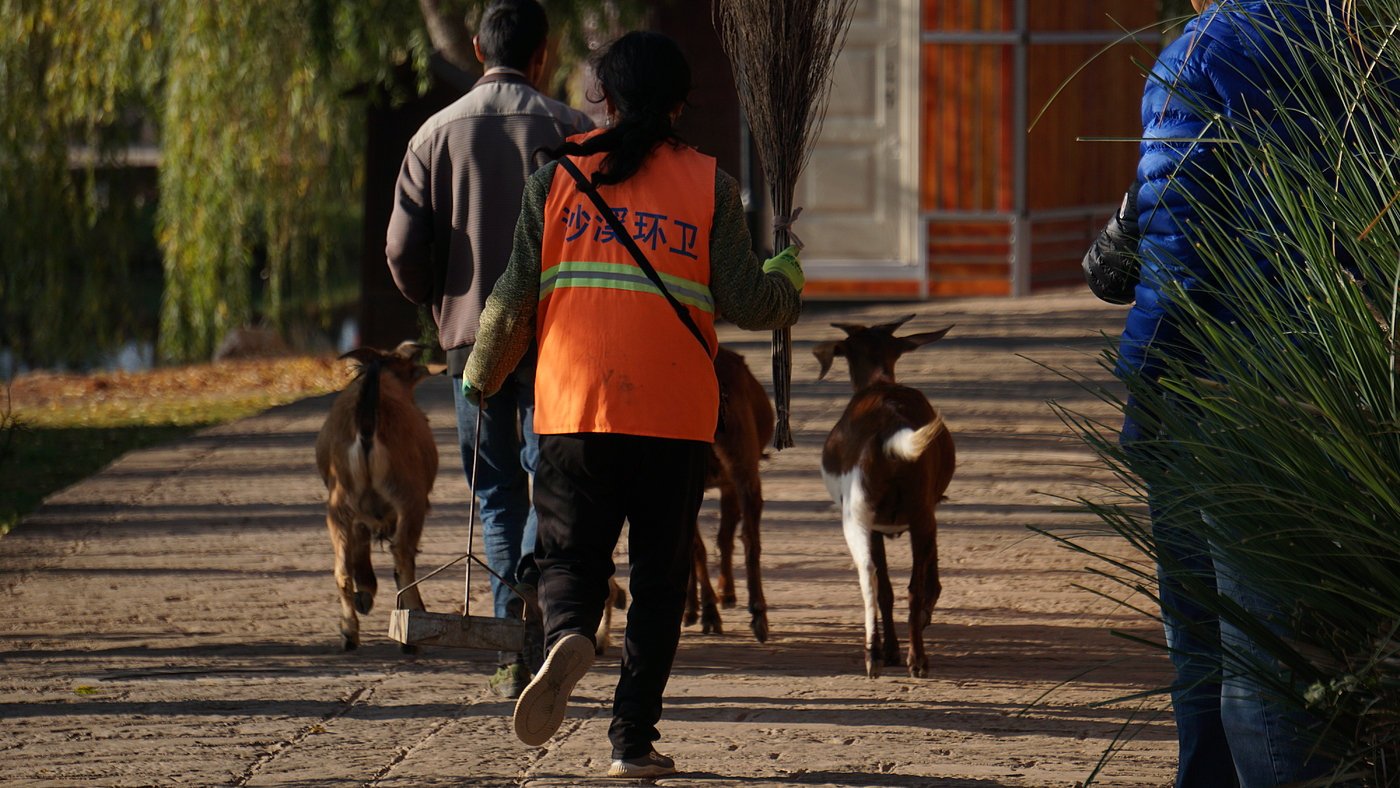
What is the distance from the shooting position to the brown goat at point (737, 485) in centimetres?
494

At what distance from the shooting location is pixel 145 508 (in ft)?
23.1

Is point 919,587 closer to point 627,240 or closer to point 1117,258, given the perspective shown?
point 1117,258

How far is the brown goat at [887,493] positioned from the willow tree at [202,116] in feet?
22.5

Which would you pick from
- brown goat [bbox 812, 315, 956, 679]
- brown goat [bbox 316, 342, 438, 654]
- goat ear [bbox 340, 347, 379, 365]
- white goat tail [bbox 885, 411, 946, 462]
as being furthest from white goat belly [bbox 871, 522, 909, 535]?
goat ear [bbox 340, 347, 379, 365]

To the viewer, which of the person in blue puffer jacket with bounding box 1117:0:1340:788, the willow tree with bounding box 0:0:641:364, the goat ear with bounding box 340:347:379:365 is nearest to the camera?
the person in blue puffer jacket with bounding box 1117:0:1340:788

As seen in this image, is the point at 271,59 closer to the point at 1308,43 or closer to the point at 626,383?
the point at 626,383

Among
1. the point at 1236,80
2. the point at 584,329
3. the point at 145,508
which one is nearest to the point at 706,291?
the point at 584,329

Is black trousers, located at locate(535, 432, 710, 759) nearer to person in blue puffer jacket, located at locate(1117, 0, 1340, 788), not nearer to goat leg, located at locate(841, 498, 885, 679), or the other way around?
goat leg, located at locate(841, 498, 885, 679)

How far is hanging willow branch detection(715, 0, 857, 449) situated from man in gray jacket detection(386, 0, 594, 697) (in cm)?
62

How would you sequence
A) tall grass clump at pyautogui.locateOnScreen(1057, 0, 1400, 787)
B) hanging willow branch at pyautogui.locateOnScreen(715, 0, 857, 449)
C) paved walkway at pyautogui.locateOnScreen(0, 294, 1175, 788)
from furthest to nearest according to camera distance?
hanging willow branch at pyautogui.locateOnScreen(715, 0, 857, 449) → paved walkway at pyautogui.locateOnScreen(0, 294, 1175, 788) → tall grass clump at pyautogui.locateOnScreen(1057, 0, 1400, 787)

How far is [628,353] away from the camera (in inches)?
134

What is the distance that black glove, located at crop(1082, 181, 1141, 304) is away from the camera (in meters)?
3.20

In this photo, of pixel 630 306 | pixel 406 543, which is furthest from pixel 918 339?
pixel 406 543

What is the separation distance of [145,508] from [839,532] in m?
3.60
